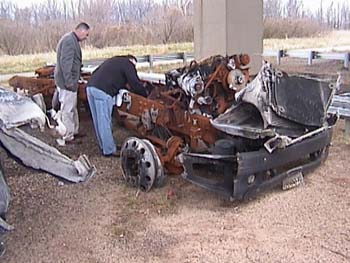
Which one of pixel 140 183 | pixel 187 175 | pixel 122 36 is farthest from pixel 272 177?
pixel 122 36

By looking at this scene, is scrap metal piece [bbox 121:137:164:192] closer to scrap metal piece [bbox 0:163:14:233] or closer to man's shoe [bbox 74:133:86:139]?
scrap metal piece [bbox 0:163:14:233]

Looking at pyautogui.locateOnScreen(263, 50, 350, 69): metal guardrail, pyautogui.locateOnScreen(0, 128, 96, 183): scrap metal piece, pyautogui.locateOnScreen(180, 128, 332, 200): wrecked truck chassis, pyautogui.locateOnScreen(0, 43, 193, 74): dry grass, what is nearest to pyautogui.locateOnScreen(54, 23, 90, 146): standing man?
pyautogui.locateOnScreen(180, 128, 332, 200): wrecked truck chassis

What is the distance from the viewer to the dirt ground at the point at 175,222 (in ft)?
14.9

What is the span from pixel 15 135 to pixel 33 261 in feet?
3.42

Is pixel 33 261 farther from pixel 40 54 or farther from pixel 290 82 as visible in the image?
pixel 40 54

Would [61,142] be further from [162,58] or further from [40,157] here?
[162,58]

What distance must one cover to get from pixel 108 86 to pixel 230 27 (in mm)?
4732

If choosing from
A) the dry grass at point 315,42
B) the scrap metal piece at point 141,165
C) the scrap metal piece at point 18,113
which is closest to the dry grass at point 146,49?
the dry grass at point 315,42

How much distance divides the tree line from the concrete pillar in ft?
32.1

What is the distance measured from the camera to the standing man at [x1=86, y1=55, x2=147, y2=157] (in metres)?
7.19

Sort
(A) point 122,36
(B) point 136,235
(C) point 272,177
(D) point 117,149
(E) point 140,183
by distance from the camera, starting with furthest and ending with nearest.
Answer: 1. (A) point 122,36
2. (D) point 117,149
3. (E) point 140,183
4. (C) point 272,177
5. (B) point 136,235

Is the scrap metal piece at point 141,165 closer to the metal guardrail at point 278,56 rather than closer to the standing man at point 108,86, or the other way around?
the standing man at point 108,86

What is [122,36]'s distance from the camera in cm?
2367

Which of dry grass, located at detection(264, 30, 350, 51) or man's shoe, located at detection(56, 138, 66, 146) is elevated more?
dry grass, located at detection(264, 30, 350, 51)
